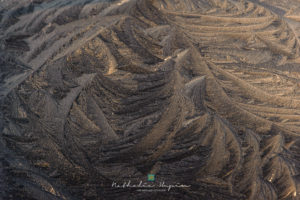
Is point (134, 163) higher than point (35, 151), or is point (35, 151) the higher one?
point (35, 151)

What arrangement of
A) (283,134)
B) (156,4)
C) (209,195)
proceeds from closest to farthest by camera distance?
(209,195)
(283,134)
(156,4)

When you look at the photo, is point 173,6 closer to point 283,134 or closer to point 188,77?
point 188,77

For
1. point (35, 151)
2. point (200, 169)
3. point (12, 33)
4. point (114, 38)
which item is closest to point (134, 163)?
point (200, 169)

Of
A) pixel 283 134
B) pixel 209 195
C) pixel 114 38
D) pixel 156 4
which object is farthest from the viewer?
pixel 156 4

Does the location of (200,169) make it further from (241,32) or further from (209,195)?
(241,32)

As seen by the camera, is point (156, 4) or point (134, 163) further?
point (156, 4)

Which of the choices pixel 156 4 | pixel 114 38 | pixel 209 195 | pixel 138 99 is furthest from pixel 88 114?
pixel 156 4

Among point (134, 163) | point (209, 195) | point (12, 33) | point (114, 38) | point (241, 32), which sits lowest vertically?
point (209, 195)
